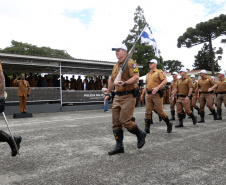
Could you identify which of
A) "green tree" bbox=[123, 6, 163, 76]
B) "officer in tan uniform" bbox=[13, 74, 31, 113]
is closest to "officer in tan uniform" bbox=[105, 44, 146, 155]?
"officer in tan uniform" bbox=[13, 74, 31, 113]

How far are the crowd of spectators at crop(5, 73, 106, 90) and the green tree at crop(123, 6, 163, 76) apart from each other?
61.6 ft

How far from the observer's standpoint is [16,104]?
13.2 meters

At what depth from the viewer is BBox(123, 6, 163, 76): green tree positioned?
119 feet

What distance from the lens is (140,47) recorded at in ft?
119

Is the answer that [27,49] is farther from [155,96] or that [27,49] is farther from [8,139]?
[8,139]

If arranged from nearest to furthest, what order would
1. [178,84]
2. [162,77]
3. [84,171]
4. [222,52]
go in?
[84,171] → [162,77] → [178,84] → [222,52]

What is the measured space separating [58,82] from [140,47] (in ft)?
78.4

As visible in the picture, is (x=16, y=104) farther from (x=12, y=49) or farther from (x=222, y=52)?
(x=222, y=52)

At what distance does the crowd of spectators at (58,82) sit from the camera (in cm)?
1405

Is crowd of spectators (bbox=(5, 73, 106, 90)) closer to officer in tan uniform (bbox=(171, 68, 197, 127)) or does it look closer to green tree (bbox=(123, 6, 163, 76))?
officer in tan uniform (bbox=(171, 68, 197, 127))

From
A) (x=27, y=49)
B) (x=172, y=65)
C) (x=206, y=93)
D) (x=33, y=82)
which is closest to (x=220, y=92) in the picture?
(x=206, y=93)

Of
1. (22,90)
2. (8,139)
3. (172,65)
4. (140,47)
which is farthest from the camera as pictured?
(172,65)

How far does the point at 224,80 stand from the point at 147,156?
704 centimetres

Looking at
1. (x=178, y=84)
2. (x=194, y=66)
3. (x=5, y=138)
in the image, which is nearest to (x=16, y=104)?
(x=178, y=84)
